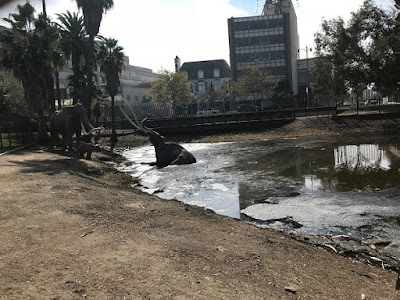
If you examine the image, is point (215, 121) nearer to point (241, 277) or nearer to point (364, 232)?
point (364, 232)

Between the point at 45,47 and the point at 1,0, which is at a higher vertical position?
the point at 45,47

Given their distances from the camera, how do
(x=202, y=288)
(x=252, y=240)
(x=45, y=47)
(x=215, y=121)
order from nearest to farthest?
(x=202, y=288), (x=252, y=240), (x=45, y=47), (x=215, y=121)

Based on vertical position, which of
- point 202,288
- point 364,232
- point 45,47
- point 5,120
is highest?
point 45,47

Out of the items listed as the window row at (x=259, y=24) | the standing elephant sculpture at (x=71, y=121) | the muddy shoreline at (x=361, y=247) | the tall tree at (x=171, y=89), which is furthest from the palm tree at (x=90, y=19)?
the window row at (x=259, y=24)

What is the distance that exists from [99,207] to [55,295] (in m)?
4.12

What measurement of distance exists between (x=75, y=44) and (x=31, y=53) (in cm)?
1209

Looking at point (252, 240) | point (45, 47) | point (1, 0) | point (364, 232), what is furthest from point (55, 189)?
point (45, 47)

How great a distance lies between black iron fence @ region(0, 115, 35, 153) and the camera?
63.2ft

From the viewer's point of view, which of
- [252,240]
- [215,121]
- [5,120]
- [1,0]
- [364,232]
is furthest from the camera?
[215,121]

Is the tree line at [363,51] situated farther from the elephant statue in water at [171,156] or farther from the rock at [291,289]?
the rock at [291,289]

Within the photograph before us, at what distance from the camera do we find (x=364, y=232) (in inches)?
273

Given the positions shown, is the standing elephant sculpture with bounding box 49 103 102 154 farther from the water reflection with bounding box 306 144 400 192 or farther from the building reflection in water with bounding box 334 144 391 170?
the building reflection in water with bounding box 334 144 391 170

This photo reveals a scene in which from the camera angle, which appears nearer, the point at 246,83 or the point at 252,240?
the point at 252,240

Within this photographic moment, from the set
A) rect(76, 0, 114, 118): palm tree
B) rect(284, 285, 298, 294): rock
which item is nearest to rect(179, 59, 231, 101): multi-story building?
rect(76, 0, 114, 118): palm tree
